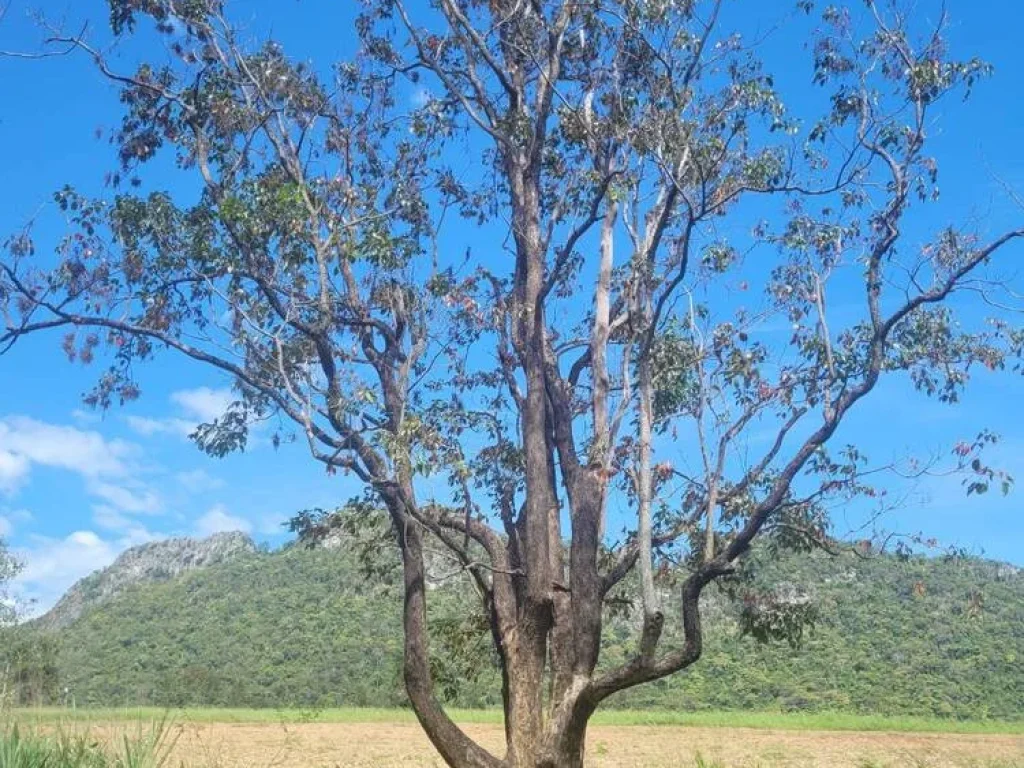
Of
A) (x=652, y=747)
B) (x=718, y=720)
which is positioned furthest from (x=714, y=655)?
(x=652, y=747)

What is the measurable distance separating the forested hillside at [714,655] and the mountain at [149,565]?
12.1m

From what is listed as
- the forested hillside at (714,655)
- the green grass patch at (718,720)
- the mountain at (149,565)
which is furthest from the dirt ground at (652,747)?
the mountain at (149,565)

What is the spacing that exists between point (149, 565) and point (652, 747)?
48.2 meters

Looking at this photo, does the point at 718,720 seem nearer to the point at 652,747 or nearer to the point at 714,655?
the point at 652,747

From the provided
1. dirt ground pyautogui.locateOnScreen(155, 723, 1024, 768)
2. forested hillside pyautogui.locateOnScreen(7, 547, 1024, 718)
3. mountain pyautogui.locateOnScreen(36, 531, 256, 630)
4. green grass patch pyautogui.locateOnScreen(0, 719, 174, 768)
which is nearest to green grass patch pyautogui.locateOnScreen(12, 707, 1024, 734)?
dirt ground pyautogui.locateOnScreen(155, 723, 1024, 768)

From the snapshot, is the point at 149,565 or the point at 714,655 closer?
the point at 714,655

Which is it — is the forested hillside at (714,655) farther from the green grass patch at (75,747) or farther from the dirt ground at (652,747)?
the green grass patch at (75,747)

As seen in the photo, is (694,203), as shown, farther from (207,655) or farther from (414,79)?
(207,655)

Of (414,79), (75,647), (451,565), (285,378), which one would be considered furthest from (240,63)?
(75,647)

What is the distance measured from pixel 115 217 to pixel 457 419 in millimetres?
4959

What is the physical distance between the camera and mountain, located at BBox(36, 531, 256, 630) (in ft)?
194

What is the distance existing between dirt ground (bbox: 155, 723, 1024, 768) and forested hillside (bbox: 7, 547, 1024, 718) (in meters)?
2.61

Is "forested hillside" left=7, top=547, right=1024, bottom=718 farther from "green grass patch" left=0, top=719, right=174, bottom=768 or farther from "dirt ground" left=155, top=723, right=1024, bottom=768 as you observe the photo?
"green grass patch" left=0, top=719, right=174, bottom=768

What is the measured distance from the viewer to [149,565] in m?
64.6
